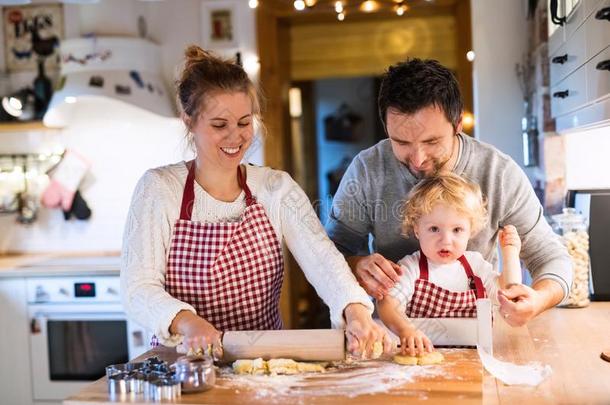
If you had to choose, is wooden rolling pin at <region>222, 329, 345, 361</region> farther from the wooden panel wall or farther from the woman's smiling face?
the wooden panel wall

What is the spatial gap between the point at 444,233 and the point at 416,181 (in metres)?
0.18

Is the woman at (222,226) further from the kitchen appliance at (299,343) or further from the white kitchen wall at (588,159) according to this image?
the white kitchen wall at (588,159)

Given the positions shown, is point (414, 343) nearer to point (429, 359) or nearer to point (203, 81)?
point (429, 359)

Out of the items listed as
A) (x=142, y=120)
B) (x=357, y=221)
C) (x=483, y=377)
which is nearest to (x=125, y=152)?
(x=142, y=120)

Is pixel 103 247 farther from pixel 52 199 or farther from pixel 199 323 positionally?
pixel 199 323

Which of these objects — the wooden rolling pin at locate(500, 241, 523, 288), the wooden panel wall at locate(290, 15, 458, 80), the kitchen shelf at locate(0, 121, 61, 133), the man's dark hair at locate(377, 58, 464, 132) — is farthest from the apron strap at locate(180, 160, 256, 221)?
the wooden panel wall at locate(290, 15, 458, 80)

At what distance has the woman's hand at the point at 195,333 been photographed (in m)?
1.47

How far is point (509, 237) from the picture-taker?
1.68 metres

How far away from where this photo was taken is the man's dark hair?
1634 millimetres

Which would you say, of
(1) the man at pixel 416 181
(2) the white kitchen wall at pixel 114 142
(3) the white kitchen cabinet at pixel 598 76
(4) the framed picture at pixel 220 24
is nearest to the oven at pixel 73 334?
(2) the white kitchen wall at pixel 114 142

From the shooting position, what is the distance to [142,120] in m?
3.73

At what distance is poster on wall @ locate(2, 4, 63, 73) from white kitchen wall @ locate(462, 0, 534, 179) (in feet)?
6.51

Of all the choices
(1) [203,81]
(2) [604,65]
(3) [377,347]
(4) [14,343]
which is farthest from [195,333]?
(4) [14,343]

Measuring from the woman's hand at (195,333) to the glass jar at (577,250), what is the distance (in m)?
1.13
